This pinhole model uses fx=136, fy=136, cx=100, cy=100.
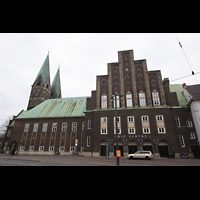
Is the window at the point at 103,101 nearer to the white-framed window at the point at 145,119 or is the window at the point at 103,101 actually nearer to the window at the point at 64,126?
the white-framed window at the point at 145,119

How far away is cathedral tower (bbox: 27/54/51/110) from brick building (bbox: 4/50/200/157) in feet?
82.8

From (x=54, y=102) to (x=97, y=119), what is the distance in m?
21.1

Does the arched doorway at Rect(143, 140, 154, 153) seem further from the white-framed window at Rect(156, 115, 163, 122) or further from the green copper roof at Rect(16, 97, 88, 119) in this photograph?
the green copper roof at Rect(16, 97, 88, 119)

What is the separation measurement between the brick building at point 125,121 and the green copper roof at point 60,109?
1.44 feet

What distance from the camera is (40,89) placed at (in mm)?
65750

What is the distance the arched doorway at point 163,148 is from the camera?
24953 millimetres

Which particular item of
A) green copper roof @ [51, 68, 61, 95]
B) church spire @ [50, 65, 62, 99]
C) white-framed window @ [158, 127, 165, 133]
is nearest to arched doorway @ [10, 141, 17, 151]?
white-framed window @ [158, 127, 165, 133]

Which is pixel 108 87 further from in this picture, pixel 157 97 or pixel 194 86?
pixel 194 86

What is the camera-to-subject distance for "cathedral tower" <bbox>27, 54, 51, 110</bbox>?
6250 cm

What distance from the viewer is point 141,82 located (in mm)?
30438

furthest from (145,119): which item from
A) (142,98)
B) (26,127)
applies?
(26,127)

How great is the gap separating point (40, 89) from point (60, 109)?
3143 centimetres
